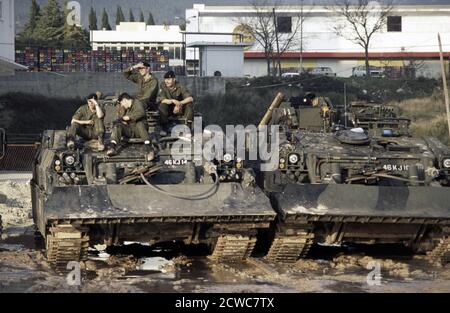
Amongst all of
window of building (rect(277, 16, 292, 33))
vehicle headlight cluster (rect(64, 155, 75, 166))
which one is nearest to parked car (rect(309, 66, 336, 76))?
window of building (rect(277, 16, 292, 33))

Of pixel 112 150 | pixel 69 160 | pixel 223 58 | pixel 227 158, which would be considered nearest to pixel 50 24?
pixel 223 58

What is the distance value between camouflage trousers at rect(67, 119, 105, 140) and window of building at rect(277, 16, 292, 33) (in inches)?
1819

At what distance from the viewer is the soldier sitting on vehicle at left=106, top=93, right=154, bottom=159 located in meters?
14.9

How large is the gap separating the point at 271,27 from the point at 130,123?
46.0 metres

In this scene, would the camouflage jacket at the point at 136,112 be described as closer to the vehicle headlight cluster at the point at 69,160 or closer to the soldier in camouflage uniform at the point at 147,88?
the soldier in camouflage uniform at the point at 147,88

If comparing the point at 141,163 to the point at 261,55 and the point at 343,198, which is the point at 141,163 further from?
the point at 261,55

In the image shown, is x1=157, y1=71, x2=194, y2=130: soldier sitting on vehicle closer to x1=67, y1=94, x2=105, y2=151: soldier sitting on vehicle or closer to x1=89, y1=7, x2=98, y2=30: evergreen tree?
x1=67, y1=94, x2=105, y2=151: soldier sitting on vehicle

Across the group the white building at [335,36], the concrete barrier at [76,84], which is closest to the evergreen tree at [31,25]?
the white building at [335,36]

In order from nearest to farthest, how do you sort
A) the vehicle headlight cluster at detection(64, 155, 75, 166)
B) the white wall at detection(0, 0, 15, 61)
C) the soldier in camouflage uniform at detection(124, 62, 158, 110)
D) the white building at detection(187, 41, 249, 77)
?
1. the vehicle headlight cluster at detection(64, 155, 75, 166)
2. the soldier in camouflage uniform at detection(124, 62, 158, 110)
3. the white wall at detection(0, 0, 15, 61)
4. the white building at detection(187, 41, 249, 77)

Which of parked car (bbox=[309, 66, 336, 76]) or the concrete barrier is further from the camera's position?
parked car (bbox=[309, 66, 336, 76])

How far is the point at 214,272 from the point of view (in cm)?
1330

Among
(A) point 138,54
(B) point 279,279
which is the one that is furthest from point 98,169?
(A) point 138,54

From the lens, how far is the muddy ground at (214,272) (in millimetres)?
11953
